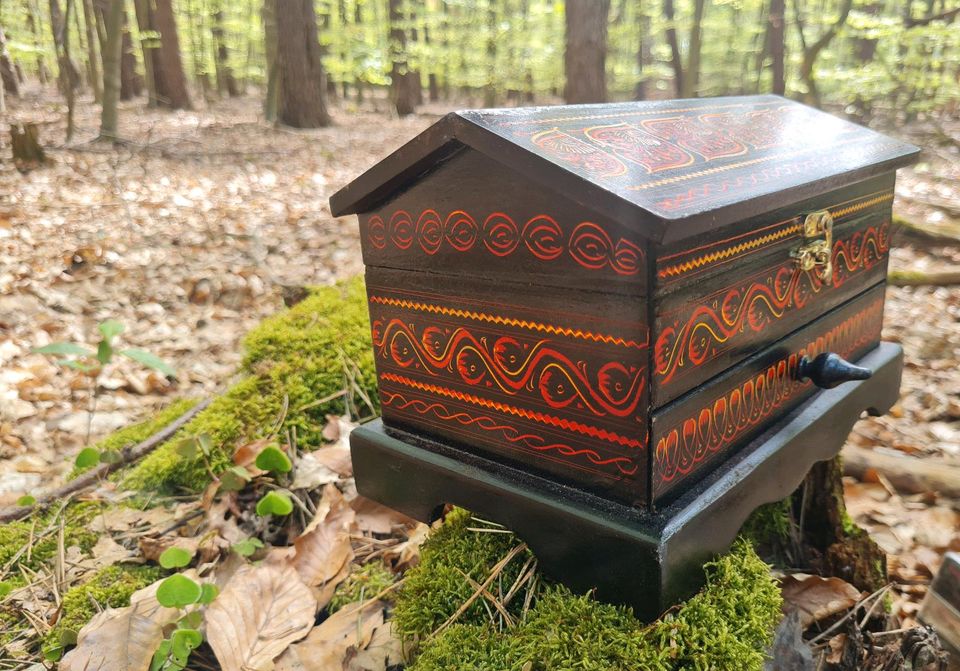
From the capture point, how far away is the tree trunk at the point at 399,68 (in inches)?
523

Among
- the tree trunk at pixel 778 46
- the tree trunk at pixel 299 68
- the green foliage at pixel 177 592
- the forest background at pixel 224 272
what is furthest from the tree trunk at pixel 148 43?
the green foliage at pixel 177 592

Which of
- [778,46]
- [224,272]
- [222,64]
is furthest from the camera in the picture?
[222,64]

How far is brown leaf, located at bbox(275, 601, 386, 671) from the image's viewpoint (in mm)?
1504

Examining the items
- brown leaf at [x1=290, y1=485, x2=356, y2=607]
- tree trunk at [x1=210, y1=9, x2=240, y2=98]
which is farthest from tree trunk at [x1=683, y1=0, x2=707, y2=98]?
tree trunk at [x1=210, y1=9, x2=240, y2=98]

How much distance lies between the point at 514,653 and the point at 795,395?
1028 millimetres

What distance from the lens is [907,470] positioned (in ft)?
8.00

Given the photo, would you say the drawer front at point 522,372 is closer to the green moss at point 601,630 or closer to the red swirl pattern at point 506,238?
the red swirl pattern at point 506,238

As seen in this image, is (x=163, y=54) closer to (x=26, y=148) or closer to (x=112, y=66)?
(x=112, y=66)

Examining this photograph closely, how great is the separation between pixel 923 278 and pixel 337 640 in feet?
13.3

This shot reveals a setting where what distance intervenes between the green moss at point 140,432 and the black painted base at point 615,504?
3.66 ft

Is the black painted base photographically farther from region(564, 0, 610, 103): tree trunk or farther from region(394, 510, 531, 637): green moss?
region(564, 0, 610, 103): tree trunk

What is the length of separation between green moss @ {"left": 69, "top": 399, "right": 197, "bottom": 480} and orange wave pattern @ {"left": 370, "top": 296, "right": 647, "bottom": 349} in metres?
1.34

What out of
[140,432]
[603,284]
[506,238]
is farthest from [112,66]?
[603,284]

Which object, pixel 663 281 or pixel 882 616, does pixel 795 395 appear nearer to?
pixel 882 616
